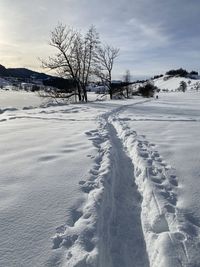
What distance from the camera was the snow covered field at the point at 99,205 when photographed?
8.62 feet

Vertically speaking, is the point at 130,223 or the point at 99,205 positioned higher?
the point at 99,205

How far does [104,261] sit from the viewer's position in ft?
8.48

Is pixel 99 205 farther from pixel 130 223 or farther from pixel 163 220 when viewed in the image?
pixel 163 220

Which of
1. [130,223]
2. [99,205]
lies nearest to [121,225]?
[130,223]

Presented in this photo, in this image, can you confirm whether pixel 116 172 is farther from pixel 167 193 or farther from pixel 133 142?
pixel 133 142

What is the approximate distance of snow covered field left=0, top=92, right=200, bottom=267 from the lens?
8.62ft

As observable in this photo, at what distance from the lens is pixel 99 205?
11.5 feet

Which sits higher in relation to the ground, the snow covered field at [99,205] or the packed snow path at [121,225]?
the snow covered field at [99,205]

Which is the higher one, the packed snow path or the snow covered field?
the snow covered field

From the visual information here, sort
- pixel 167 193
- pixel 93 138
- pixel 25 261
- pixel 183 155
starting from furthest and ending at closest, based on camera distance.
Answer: pixel 93 138 → pixel 183 155 → pixel 167 193 → pixel 25 261

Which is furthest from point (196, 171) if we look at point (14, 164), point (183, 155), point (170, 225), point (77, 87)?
point (77, 87)

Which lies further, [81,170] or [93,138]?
[93,138]

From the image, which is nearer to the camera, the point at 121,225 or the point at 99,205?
the point at 121,225

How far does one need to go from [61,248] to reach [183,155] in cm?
345
